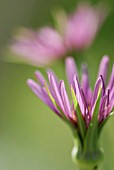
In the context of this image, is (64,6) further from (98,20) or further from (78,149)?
(78,149)

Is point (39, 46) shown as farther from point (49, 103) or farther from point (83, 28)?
point (49, 103)

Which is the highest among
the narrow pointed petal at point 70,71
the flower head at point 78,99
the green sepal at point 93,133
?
the narrow pointed petal at point 70,71

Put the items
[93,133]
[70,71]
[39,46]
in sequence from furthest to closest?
[39,46], [70,71], [93,133]

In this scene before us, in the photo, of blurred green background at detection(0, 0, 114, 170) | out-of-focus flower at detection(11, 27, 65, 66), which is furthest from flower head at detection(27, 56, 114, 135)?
out-of-focus flower at detection(11, 27, 65, 66)

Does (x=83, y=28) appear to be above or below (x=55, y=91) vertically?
above

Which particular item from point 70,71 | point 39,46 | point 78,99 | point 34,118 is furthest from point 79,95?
point 34,118

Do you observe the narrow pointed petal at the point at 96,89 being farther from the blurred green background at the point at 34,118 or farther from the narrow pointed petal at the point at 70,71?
the blurred green background at the point at 34,118

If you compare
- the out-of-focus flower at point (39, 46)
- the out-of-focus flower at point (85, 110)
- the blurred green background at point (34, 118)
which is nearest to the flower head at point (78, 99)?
the out-of-focus flower at point (85, 110)
